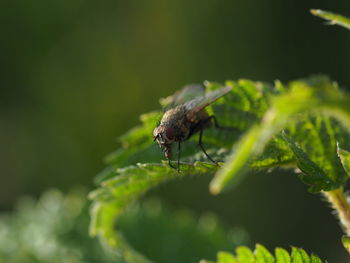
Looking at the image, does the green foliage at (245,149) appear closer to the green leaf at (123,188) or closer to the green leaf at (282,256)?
the green leaf at (123,188)

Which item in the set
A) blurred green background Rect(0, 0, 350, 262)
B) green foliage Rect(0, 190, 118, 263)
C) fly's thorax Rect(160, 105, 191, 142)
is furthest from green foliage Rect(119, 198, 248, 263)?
blurred green background Rect(0, 0, 350, 262)

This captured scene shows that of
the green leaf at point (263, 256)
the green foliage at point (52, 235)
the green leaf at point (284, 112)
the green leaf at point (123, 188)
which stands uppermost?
the green foliage at point (52, 235)

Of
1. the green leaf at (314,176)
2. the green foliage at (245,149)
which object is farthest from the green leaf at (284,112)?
the green leaf at (314,176)

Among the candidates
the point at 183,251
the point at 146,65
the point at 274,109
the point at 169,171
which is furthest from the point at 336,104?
the point at 146,65

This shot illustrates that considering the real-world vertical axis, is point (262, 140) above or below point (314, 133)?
below

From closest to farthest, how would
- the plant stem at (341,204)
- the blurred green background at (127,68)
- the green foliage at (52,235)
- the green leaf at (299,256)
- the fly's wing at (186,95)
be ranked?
the green leaf at (299,256), the plant stem at (341,204), the fly's wing at (186,95), the green foliage at (52,235), the blurred green background at (127,68)

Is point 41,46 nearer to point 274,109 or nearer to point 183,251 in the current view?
point 183,251
